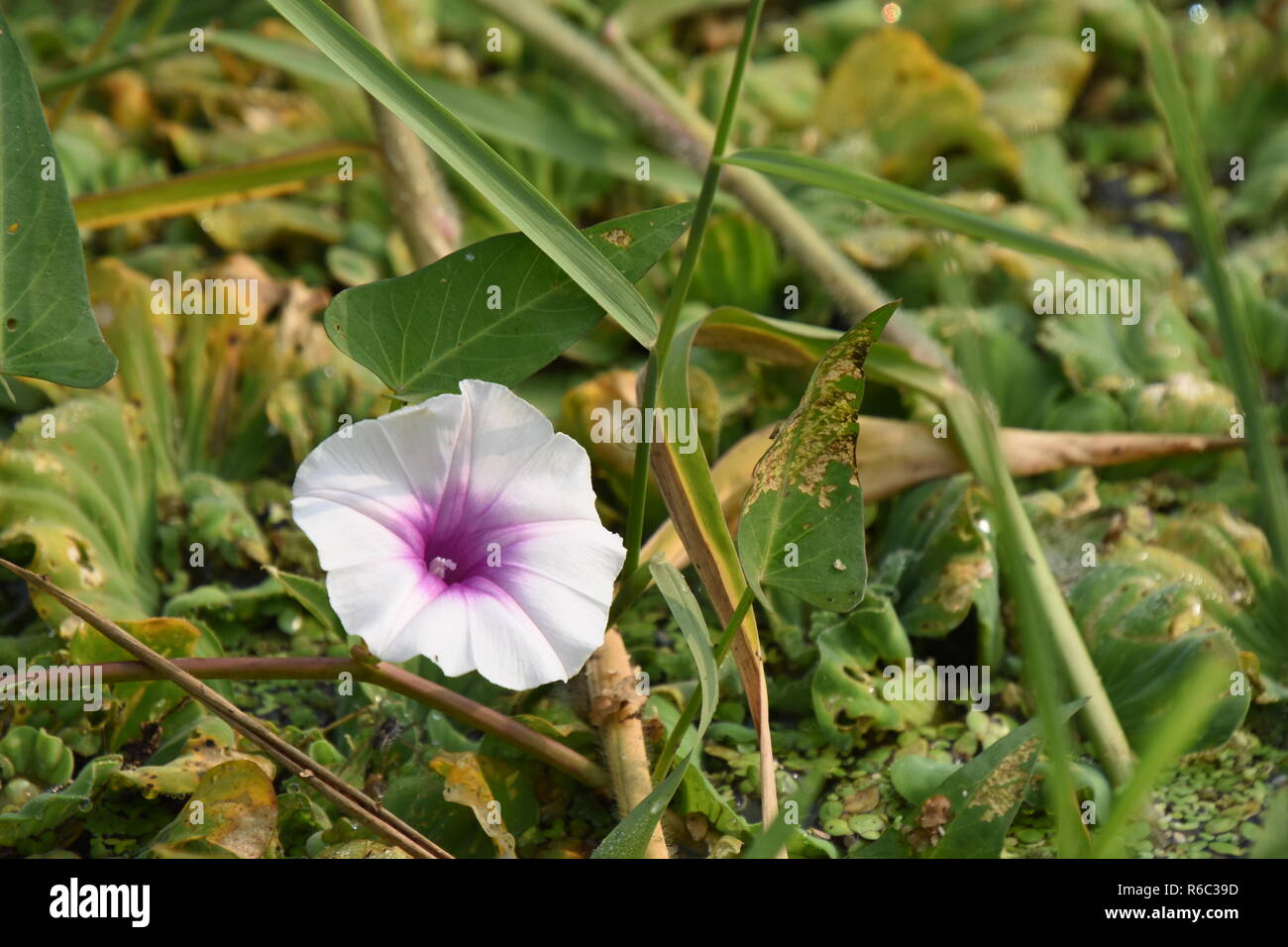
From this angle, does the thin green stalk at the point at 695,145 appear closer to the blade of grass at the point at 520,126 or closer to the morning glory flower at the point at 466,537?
the blade of grass at the point at 520,126

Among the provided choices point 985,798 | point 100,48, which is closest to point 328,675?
point 985,798

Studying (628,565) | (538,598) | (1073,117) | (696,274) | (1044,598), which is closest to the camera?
(538,598)

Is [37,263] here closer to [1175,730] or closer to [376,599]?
[376,599]

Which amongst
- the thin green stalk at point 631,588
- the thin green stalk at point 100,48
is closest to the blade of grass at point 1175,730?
the thin green stalk at point 631,588

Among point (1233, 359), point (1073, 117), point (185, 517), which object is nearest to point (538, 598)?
point (1233, 359)

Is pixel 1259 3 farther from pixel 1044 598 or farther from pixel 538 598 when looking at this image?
pixel 538 598

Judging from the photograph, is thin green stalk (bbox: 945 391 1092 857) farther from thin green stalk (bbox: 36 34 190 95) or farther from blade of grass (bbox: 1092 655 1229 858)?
thin green stalk (bbox: 36 34 190 95)
